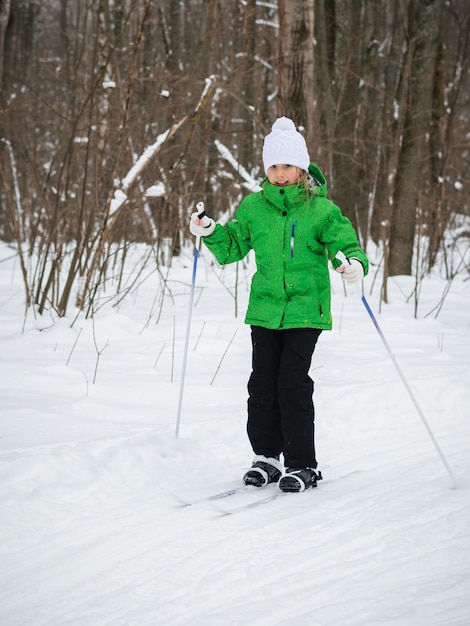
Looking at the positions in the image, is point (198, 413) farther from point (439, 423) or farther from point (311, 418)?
point (439, 423)

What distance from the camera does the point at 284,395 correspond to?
2.99m

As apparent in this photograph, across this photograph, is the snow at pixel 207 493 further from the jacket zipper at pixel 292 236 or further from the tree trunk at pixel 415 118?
the tree trunk at pixel 415 118

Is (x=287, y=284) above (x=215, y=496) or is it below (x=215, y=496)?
above

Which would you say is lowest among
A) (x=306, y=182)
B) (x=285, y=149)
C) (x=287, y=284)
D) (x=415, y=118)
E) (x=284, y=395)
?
(x=284, y=395)

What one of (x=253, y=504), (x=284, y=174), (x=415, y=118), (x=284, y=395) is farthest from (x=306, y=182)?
A: (x=415, y=118)

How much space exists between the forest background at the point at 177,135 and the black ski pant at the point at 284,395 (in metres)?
2.17

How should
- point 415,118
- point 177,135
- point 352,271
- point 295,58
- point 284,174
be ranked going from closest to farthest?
point 352,271 → point 284,174 → point 295,58 → point 415,118 → point 177,135

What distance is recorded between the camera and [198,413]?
3.95m

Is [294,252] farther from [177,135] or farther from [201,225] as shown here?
[177,135]

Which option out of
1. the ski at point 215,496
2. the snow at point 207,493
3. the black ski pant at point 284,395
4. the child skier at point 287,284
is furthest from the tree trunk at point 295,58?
the ski at point 215,496

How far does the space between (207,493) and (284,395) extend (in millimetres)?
549

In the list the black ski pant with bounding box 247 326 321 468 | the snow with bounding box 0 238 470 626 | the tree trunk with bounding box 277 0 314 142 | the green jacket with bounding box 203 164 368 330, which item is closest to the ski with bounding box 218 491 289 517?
the snow with bounding box 0 238 470 626

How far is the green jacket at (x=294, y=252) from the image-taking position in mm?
2920

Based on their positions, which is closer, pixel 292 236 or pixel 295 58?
pixel 292 236
